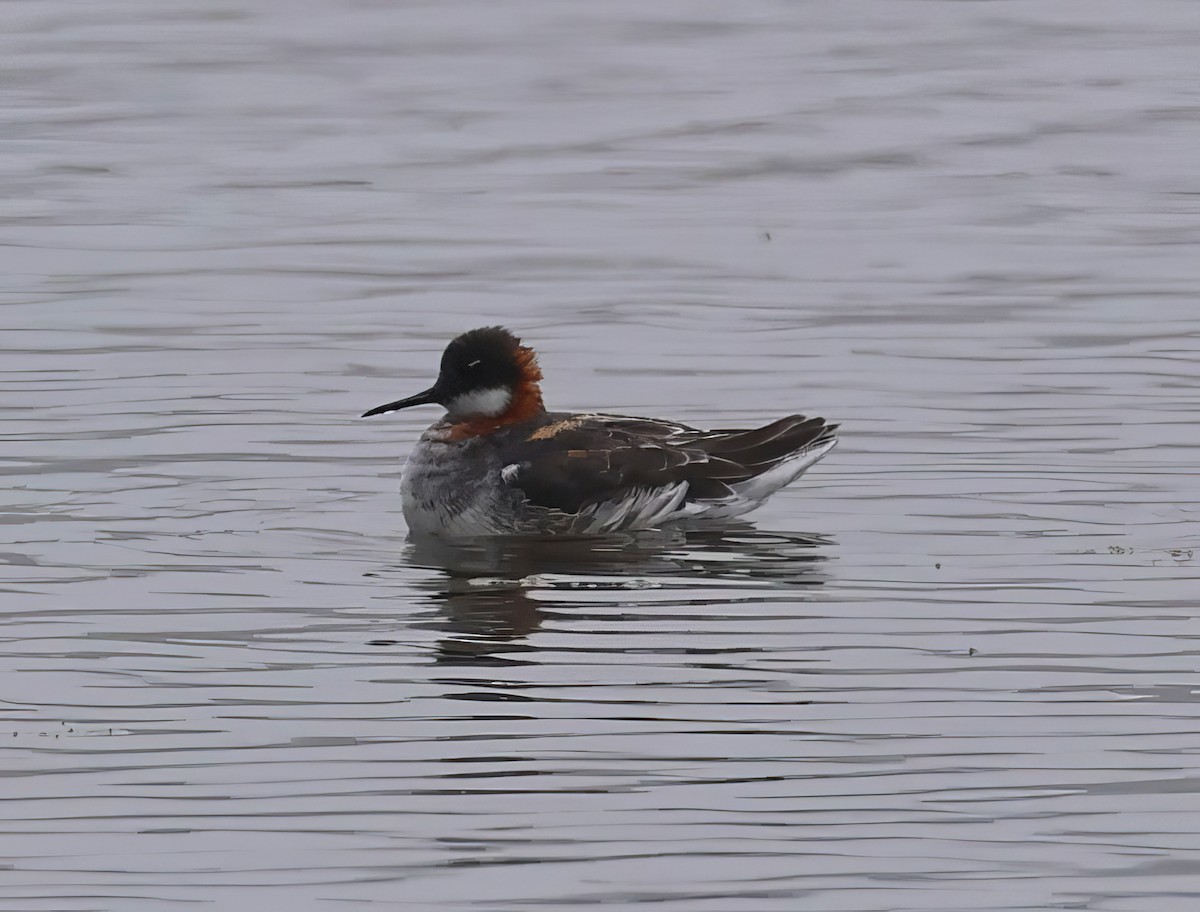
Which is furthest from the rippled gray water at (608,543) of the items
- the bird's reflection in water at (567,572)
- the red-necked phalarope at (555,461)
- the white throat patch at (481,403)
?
the white throat patch at (481,403)

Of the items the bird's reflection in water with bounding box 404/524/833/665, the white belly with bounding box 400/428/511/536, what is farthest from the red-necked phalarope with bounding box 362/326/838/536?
the bird's reflection in water with bounding box 404/524/833/665

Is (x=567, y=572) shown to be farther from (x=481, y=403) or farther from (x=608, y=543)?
(x=481, y=403)

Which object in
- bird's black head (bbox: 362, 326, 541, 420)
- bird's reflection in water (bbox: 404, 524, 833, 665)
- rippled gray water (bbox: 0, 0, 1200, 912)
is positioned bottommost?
bird's reflection in water (bbox: 404, 524, 833, 665)

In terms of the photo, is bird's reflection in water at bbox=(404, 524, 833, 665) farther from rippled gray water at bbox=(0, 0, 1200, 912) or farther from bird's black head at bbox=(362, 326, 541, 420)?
bird's black head at bbox=(362, 326, 541, 420)

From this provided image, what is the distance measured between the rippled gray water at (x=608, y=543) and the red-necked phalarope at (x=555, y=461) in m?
0.30

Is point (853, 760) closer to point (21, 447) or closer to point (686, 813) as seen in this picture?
point (686, 813)

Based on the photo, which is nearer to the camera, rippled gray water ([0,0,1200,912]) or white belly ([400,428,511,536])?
rippled gray water ([0,0,1200,912])

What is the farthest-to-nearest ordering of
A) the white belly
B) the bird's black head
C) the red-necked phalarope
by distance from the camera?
1. the bird's black head
2. the red-necked phalarope
3. the white belly

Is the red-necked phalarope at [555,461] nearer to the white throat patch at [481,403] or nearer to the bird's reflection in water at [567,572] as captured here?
the white throat patch at [481,403]

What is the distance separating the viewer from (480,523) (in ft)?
46.5

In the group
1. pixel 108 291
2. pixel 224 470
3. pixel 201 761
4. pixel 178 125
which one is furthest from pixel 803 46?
pixel 201 761

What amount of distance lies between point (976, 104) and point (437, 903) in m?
21.8

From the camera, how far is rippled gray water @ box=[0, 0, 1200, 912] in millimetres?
8609

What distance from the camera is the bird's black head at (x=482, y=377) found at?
1481cm
